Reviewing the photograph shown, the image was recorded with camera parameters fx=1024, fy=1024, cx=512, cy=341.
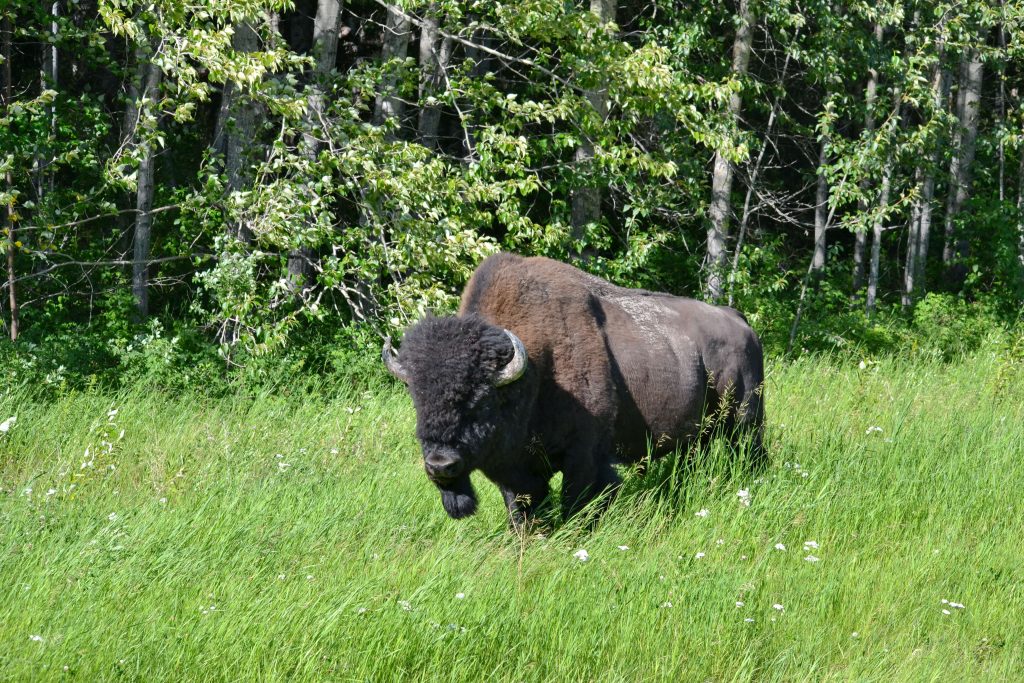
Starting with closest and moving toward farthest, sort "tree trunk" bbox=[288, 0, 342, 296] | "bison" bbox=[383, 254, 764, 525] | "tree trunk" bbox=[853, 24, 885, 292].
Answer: "bison" bbox=[383, 254, 764, 525]
"tree trunk" bbox=[288, 0, 342, 296]
"tree trunk" bbox=[853, 24, 885, 292]

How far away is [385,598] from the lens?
4762 millimetres

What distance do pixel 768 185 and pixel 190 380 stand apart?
41.4 ft

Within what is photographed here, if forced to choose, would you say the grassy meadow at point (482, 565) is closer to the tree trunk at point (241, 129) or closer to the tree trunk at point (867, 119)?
the tree trunk at point (241, 129)

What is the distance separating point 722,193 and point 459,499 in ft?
32.8

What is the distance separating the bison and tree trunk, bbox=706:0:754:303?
647 cm

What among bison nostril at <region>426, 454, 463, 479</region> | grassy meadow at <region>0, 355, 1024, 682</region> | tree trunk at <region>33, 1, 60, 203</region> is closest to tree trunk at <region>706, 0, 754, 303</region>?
grassy meadow at <region>0, 355, 1024, 682</region>

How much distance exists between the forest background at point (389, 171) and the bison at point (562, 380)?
1.74m

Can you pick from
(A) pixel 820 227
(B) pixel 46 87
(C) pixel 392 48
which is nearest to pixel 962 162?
(A) pixel 820 227

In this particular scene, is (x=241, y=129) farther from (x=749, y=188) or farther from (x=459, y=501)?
(x=749, y=188)

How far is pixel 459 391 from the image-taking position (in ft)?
18.3

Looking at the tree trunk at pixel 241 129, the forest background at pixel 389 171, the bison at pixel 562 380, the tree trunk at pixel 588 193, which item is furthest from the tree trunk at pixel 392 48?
the bison at pixel 562 380

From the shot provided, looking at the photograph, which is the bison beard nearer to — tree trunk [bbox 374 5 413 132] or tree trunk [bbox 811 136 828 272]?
tree trunk [bbox 374 5 413 132]

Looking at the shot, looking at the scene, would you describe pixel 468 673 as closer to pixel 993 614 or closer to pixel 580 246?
pixel 993 614

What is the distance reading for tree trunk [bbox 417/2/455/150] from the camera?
459 inches
